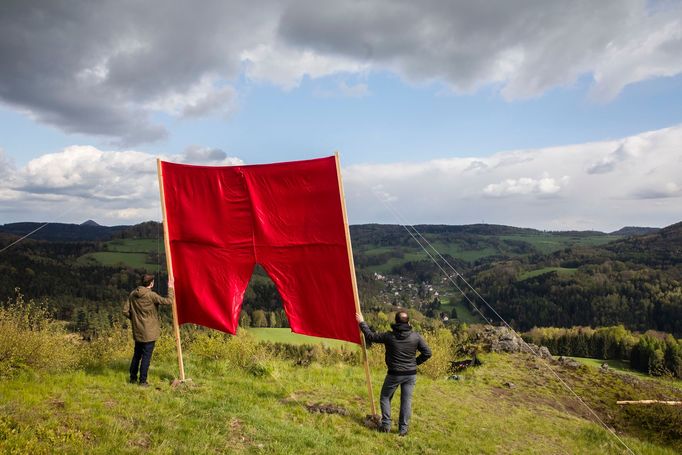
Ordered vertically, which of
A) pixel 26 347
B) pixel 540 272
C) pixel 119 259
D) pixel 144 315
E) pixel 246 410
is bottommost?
pixel 540 272

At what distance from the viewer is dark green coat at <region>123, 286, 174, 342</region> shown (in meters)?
9.59

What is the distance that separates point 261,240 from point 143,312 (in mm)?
3313

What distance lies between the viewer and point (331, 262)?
380 inches

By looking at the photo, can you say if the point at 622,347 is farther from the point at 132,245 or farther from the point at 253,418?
the point at 132,245

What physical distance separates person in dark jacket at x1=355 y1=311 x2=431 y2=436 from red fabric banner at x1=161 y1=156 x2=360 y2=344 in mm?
907

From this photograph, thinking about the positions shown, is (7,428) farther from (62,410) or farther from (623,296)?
(623,296)

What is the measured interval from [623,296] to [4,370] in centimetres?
18493

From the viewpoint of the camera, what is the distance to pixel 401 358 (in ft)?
28.3

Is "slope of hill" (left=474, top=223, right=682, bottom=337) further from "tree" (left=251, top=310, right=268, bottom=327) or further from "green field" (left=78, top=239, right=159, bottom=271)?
"green field" (left=78, top=239, right=159, bottom=271)

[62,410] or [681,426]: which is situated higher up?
[62,410]

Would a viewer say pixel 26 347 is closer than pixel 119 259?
Yes

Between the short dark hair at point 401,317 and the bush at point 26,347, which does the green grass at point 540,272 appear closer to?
the short dark hair at point 401,317

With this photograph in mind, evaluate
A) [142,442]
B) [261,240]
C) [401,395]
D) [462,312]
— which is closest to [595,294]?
[462,312]

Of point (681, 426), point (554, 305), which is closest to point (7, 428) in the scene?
point (681, 426)
